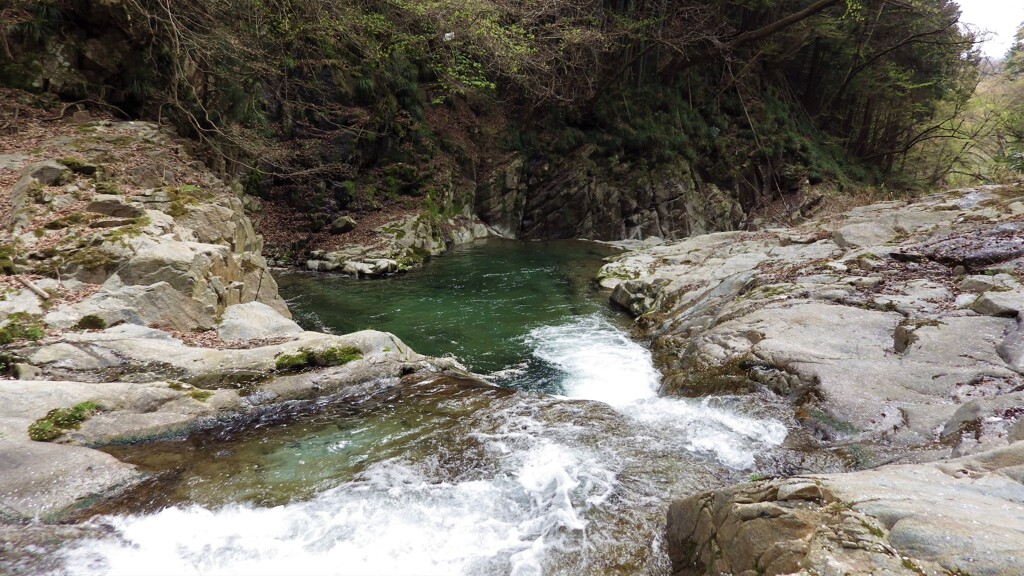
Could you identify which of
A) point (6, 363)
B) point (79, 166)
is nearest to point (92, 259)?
point (6, 363)

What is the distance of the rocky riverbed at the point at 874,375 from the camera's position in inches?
90.7

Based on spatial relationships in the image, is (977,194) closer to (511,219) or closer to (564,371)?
→ (564,371)

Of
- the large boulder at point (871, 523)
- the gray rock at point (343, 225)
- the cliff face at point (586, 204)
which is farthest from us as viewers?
the cliff face at point (586, 204)

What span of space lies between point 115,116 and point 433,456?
12112 millimetres

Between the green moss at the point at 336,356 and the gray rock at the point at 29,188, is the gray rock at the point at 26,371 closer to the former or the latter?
the green moss at the point at 336,356

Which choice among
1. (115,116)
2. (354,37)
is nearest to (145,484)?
(115,116)

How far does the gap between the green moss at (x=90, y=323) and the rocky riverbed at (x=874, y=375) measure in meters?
6.55

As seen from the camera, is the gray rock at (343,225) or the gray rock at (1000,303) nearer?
the gray rock at (1000,303)

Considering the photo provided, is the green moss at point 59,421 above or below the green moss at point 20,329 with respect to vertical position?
below

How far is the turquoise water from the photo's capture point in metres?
8.87

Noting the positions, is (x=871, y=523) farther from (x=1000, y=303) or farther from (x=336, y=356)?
(x=1000, y=303)

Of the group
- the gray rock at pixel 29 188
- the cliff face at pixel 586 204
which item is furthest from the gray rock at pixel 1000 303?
the cliff face at pixel 586 204

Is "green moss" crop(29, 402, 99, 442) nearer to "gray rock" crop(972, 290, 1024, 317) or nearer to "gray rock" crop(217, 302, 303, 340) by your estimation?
"gray rock" crop(217, 302, 303, 340)

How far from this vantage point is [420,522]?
3.62m
